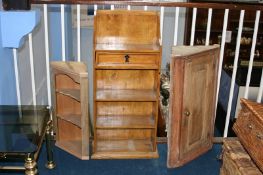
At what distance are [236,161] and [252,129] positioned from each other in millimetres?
208

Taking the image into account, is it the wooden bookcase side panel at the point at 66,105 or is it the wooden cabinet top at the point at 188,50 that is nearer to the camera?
the wooden cabinet top at the point at 188,50

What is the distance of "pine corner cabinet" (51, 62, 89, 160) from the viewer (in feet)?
6.97

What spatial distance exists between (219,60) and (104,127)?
91 centimetres

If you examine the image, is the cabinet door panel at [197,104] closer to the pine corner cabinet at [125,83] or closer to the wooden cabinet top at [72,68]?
the pine corner cabinet at [125,83]

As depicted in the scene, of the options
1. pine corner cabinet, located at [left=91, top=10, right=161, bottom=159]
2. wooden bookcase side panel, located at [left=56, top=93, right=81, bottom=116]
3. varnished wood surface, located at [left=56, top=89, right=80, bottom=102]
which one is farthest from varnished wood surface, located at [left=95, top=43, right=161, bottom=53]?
wooden bookcase side panel, located at [left=56, top=93, right=81, bottom=116]

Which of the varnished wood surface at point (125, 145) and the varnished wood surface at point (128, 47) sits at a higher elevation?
the varnished wood surface at point (128, 47)

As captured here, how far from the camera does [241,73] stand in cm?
404

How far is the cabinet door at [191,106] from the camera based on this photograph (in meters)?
2.06

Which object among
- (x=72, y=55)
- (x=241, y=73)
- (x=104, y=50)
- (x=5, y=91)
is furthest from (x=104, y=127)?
(x=72, y=55)

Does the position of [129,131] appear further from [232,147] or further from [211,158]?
[232,147]

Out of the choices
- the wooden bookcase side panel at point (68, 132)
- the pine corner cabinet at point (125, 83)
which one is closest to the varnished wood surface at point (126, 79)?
the pine corner cabinet at point (125, 83)

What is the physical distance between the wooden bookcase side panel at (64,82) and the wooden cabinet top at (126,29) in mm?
337

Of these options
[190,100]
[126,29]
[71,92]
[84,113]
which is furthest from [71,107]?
[190,100]

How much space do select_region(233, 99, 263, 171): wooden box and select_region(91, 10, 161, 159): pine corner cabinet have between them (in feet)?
2.43
